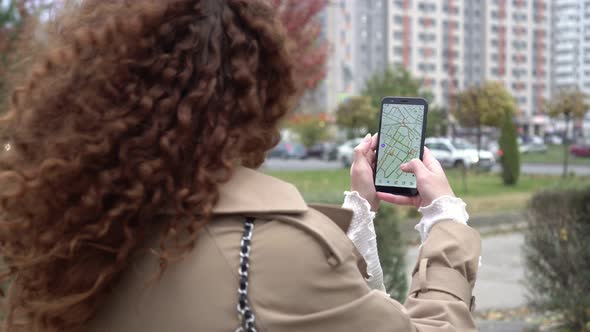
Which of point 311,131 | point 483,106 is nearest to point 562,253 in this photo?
point 483,106

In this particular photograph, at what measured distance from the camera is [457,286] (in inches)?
56.9

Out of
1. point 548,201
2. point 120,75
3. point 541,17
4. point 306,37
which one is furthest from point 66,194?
point 541,17

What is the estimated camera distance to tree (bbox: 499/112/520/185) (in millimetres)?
21875

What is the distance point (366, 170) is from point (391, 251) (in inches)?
133

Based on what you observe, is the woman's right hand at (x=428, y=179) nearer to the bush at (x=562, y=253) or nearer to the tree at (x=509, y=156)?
the bush at (x=562, y=253)

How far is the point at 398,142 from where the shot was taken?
1808 mm

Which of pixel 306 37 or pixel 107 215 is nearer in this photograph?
pixel 107 215

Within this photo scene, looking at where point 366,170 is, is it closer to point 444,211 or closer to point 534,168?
point 444,211

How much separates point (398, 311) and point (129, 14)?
2.34 feet

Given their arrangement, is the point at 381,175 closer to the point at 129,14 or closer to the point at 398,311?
the point at 398,311

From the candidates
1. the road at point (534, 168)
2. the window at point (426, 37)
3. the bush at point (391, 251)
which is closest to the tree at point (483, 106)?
the road at point (534, 168)

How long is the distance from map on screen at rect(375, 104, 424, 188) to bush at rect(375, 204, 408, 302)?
316 centimetres

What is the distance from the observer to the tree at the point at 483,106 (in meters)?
25.7

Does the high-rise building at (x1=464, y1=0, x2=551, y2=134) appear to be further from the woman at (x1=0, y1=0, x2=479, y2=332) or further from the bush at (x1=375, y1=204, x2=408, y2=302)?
the woman at (x1=0, y1=0, x2=479, y2=332)
